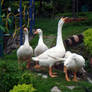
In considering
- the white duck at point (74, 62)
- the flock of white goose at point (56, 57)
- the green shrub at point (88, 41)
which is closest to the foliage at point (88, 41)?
the green shrub at point (88, 41)

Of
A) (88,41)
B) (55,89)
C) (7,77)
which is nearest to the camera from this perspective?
(7,77)

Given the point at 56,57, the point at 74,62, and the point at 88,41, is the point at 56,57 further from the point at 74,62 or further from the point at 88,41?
the point at 88,41

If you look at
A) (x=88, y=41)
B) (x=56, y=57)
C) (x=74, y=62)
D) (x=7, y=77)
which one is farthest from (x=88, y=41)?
(x=7, y=77)

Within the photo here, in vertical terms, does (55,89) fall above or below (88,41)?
below

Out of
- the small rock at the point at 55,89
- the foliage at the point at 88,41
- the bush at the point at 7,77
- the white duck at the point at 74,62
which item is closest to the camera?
the bush at the point at 7,77

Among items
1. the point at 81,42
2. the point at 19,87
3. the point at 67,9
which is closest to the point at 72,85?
the point at 19,87

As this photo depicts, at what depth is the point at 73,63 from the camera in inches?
302

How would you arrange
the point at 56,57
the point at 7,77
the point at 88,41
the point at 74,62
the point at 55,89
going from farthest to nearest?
the point at 88,41 < the point at 56,57 < the point at 74,62 < the point at 55,89 < the point at 7,77

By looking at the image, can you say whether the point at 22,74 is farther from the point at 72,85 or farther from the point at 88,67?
the point at 88,67

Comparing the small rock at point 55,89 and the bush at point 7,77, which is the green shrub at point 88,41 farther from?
the bush at point 7,77

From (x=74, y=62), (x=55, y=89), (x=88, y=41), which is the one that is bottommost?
(x=55, y=89)

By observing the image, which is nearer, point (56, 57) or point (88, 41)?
point (56, 57)

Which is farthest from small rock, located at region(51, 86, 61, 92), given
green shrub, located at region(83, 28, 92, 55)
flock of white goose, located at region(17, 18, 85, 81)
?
green shrub, located at region(83, 28, 92, 55)

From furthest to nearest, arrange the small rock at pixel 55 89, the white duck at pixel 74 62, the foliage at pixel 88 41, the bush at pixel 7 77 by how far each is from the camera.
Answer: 1. the foliage at pixel 88 41
2. the white duck at pixel 74 62
3. the small rock at pixel 55 89
4. the bush at pixel 7 77
